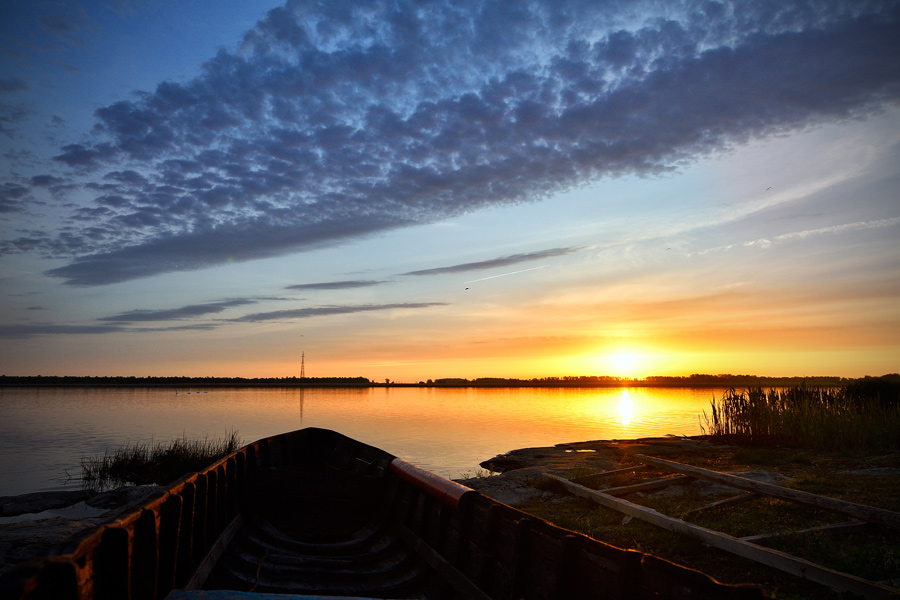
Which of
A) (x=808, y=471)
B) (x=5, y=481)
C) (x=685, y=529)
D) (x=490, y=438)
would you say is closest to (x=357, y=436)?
(x=490, y=438)

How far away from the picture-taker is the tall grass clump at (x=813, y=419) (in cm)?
1742

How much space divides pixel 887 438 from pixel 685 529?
14158 millimetres

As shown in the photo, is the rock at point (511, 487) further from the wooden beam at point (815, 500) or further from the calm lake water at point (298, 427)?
the wooden beam at point (815, 500)

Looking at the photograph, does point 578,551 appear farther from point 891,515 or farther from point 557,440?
point 557,440

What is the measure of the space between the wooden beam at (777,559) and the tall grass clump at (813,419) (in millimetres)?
13098

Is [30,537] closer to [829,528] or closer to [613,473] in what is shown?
[613,473]

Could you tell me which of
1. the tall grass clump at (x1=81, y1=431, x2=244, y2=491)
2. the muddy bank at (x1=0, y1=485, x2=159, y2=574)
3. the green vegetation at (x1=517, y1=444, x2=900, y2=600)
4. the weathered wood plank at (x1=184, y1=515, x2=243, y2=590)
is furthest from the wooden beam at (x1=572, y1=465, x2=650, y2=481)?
the tall grass clump at (x1=81, y1=431, x2=244, y2=491)

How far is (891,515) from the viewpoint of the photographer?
23.9 feet

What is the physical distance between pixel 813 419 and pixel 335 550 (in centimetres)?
1869

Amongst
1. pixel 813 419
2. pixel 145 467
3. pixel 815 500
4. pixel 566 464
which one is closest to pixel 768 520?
pixel 815 500

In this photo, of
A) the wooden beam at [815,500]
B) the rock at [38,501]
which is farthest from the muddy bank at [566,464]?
the rock at [38,501]

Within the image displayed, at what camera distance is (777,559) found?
644cm

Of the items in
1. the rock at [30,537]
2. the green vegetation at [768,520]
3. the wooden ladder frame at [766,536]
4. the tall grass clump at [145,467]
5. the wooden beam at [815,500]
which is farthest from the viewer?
the tall grass clump at [145,467]

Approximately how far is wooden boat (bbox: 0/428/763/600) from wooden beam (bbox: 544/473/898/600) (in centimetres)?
387
